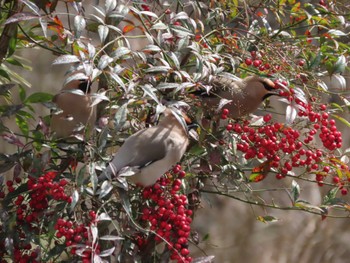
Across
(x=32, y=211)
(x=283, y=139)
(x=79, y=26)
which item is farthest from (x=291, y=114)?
(x=32, y=211)

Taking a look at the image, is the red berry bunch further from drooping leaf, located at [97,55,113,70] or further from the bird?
drooping leaf, located at [97,55,113,70]

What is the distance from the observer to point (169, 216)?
147cm

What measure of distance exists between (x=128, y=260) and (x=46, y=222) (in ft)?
0.68

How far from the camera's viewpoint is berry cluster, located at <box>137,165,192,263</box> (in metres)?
1.47

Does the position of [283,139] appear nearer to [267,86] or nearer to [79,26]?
[267,86]

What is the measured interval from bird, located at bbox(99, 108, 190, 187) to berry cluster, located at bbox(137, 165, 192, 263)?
26 mm

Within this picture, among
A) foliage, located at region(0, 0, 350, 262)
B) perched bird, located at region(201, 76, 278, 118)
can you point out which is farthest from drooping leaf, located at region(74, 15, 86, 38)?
perched bird, located at region(201, 76, 278, 118)

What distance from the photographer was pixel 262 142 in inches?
61.9

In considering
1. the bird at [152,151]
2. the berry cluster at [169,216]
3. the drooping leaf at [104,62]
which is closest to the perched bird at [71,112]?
the bird at [152,151]

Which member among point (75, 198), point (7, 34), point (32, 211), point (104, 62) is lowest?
point (32, 211)

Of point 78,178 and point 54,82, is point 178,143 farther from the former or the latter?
point 54,82

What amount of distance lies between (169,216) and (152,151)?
0.64ft

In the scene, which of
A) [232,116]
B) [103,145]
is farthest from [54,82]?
[103,145]

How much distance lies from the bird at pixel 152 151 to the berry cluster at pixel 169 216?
26 millimetres
